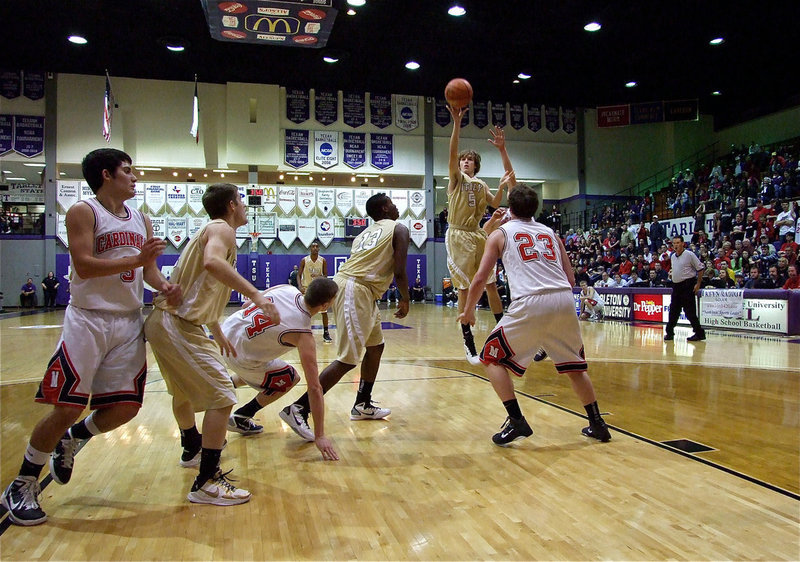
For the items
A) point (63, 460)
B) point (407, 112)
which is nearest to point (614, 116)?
point (407, 112)

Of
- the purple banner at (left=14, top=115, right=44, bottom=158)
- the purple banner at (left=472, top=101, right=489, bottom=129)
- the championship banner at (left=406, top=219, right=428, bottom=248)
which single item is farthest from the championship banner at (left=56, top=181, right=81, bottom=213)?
the purple banner at (left=472, top=101, right=489, bottom=129)

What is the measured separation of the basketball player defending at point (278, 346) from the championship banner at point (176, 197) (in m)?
20.4

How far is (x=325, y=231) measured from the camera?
2389 cm

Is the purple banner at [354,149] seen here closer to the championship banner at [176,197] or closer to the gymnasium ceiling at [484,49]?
the gymnasium ceiling at [484,49]

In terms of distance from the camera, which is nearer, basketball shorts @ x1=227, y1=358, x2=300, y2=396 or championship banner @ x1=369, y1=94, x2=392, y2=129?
basketball shorts @ x1=227, y1=358, x2=300, y2=396

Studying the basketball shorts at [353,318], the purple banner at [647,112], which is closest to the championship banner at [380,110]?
the purple banner at [647,112]

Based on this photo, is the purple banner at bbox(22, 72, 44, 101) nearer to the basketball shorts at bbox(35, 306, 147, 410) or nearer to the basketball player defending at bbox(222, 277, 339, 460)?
the basketball player defending at bbox(222, 277, 339, 460)

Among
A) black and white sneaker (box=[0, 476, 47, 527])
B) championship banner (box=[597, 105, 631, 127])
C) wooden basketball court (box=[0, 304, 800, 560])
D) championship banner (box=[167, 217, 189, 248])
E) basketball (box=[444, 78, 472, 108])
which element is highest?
championship banner (box=[597, 105, 631, 127])

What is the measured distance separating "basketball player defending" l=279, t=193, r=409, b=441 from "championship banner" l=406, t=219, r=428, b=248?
20.2 m

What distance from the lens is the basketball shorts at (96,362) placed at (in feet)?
8.12

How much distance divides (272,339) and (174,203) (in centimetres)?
2098

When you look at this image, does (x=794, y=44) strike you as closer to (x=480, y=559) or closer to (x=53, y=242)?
(x=480, y=559)

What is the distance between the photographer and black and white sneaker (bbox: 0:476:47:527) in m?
2.41

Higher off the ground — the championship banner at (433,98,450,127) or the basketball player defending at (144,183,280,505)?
the championship banner at (433,98,450,127)
